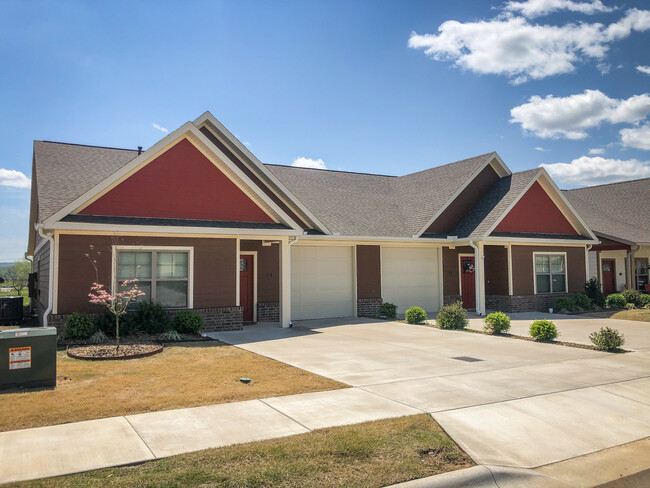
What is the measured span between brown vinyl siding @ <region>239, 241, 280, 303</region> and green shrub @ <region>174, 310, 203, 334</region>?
14.1ft

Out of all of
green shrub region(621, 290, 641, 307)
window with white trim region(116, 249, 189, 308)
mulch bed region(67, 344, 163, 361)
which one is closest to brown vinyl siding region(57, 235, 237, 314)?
window with white trim region(116, 249, 189, 308)

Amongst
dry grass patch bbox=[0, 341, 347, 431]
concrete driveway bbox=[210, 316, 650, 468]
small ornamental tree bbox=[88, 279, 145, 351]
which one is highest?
small ornamental tree bbox=[88, 279, 145, 351]

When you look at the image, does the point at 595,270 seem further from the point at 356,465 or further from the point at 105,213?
the point at 356,465

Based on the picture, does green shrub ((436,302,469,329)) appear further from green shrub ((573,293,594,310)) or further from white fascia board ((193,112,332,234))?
green shrub ((573,293,594,310))

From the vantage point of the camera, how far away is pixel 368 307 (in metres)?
20.2

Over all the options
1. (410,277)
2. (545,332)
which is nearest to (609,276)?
(410,277)

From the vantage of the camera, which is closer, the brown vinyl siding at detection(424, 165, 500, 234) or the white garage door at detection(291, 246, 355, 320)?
the white garage door at detection(291, 246, 355, 320)

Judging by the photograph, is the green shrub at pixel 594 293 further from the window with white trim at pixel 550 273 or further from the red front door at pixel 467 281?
the red front door at pixel 467 281

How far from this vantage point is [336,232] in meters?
19.0

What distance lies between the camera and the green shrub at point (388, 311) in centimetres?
1917

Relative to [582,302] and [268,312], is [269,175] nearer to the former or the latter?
[268,312]

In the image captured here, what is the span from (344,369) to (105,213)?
26.5 ft

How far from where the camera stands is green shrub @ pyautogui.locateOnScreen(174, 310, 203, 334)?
13789 millimetres

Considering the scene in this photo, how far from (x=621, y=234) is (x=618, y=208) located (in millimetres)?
5392
